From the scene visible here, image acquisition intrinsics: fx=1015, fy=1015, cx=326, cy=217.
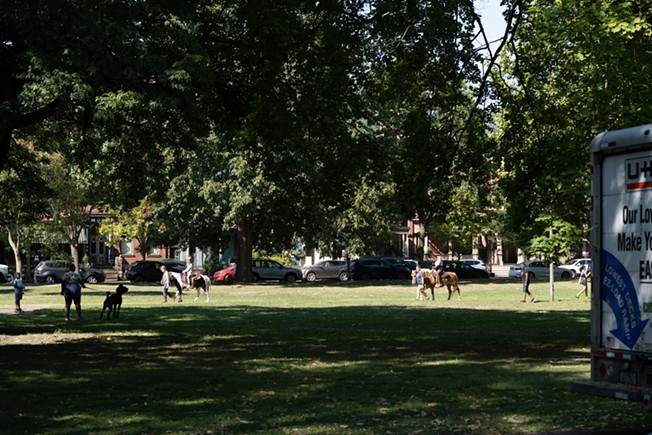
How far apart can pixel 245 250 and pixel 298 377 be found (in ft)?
152

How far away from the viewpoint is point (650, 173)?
9898 mm

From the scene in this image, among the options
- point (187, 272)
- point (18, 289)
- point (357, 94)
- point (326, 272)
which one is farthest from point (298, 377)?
point (326, 272)

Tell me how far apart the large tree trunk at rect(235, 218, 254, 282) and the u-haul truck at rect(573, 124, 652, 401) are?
164 feet

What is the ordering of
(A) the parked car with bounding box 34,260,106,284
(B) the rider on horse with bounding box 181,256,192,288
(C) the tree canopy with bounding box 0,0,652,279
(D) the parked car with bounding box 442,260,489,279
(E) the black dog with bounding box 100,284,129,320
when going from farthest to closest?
(D) the parked car with bounding box 442,260,489,279 < (A) the parked car with bounding box 34,260,106,284 < (B) the rider on horse with bounding box 181,256,192,288 < (E) the black dog with bounding box 100,284,129,320 < (C) the tree canopy with bounding box 0,0,652,279

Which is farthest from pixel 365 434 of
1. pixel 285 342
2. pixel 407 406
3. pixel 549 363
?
pixel 285 342

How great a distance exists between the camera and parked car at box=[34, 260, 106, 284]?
6212 cm

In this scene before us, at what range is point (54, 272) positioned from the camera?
62594 millimetres

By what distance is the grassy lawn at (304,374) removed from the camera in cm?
1096

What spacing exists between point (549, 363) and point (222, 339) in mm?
8238

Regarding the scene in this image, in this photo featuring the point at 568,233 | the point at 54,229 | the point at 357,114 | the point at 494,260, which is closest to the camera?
the point at 357,114

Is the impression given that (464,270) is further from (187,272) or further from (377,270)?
(187,272)

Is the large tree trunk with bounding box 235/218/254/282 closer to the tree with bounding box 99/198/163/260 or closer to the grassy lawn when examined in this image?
the tree with bounding box 99/198/163/260

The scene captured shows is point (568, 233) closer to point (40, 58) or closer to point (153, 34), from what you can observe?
point (153, 34)

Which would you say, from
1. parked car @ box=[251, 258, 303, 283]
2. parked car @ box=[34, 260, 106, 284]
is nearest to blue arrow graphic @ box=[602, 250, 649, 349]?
parked car @ box=[34, 260, 106, 284]
